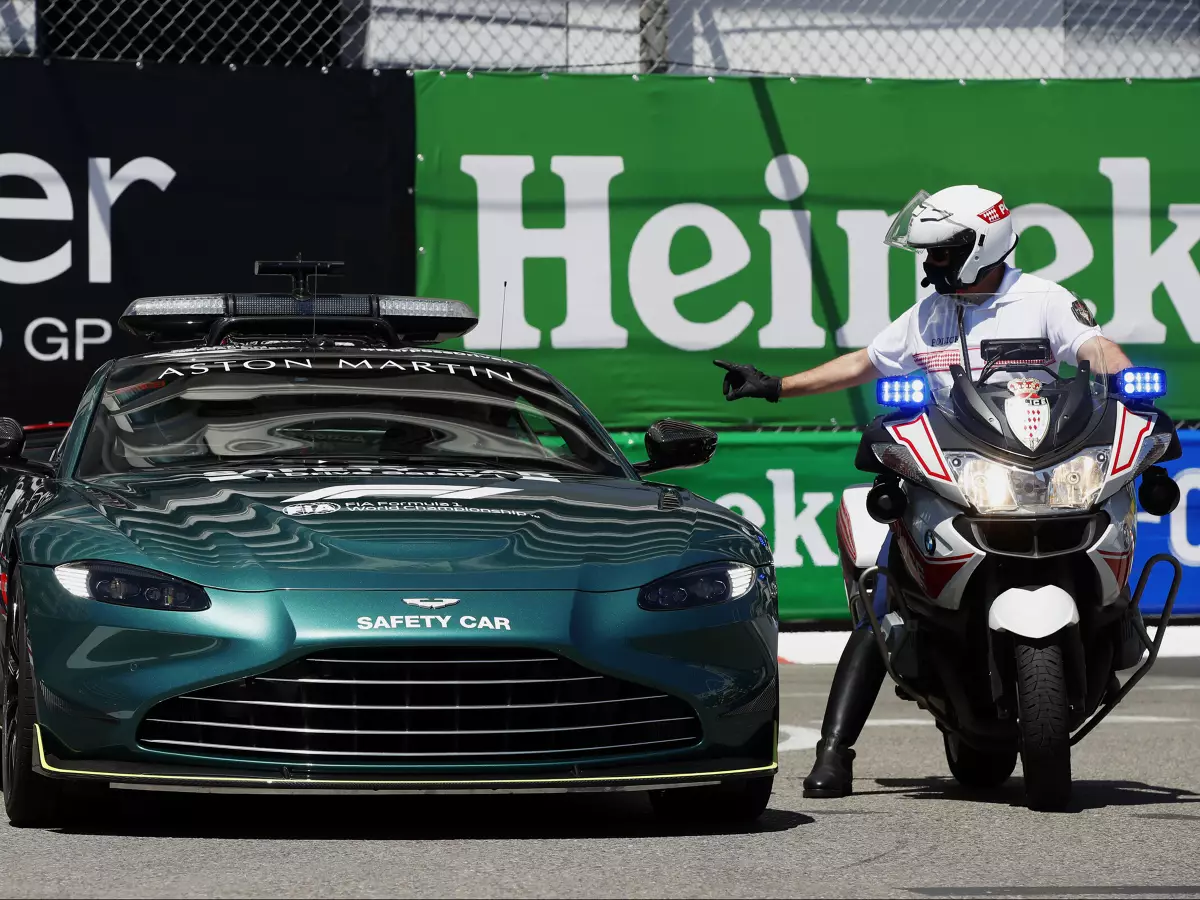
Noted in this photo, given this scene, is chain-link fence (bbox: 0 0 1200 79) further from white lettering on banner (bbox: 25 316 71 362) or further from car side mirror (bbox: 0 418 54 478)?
car side mirror (bbox: 0 418 54 478)

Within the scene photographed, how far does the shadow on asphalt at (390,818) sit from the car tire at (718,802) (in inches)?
1.8

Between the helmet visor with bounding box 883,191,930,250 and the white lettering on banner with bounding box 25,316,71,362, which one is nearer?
the helmet visor with bounding box 883,191,930,250

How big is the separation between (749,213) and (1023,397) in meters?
6.11

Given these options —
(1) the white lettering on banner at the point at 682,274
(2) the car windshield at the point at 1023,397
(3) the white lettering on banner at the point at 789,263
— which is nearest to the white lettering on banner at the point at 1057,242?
(3) the white lettering on banner at the point at 789,263

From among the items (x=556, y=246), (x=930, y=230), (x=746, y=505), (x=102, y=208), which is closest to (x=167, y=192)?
(x=102, y=208)

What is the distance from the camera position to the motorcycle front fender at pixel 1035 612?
5824 millimetres

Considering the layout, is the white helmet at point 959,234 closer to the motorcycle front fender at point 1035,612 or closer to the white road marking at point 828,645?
the motorcycle front fender at point 1035,612

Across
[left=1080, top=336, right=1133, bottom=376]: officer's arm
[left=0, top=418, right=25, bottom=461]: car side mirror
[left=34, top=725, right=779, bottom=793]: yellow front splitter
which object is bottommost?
[left=34, top=725, right=779, bottom=793]: yellow front splitter

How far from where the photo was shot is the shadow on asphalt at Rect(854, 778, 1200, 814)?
6388mm

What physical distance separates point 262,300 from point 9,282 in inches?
142

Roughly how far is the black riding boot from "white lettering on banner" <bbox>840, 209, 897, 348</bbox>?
5.56 meters

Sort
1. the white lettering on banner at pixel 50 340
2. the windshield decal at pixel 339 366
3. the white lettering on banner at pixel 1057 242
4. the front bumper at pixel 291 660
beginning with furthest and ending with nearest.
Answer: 1. the white lettering on banner at pixel 1057 242
2. the white lettering on banner at pixel 50 340
3. the windshield decal at pixel 339 366
4. the front bumper at pixel 291 660

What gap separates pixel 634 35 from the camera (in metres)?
14.3

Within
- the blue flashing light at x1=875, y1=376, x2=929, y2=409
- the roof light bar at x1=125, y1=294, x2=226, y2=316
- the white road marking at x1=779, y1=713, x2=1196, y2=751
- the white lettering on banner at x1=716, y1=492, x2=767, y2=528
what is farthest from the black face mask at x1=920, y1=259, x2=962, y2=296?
the white lettering on banner at x1=716, y1=492, x2=767, y2=528
